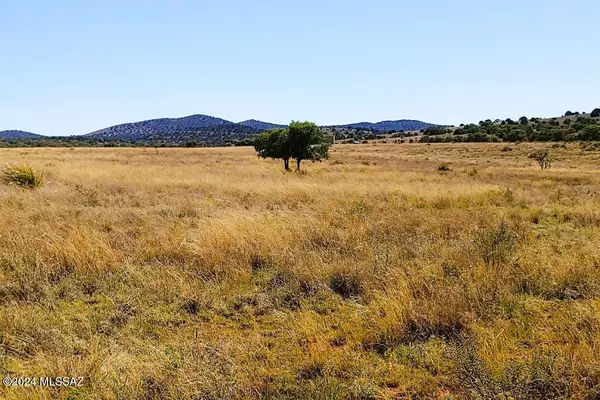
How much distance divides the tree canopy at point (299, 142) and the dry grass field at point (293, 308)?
26.1m

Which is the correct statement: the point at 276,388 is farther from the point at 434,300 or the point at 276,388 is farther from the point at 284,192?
the point at 284,192

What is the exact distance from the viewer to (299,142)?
34.8 meters

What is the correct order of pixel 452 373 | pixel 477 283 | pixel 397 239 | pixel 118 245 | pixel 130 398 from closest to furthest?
pixel 130 398
pixel 452 373
pixel 477 283
pixel 118 245
pixel 397 239

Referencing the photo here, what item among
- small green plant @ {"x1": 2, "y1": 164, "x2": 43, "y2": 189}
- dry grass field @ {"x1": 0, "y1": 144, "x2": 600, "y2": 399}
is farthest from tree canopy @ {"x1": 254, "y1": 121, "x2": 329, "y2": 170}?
dry grass field @ {"x1": 0, "y1": 144, "x2": 600, "y2": 399}

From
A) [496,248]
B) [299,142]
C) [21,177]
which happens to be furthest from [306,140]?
[496,248]

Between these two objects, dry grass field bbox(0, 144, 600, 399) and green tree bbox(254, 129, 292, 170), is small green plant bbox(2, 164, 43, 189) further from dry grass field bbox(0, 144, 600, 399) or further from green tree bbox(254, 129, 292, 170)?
green tree bbox(254, 129, 292, 170)

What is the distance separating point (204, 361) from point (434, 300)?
2659mm

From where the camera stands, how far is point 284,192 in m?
13.6

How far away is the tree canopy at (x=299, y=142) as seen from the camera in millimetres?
34188

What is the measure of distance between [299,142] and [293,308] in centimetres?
3061

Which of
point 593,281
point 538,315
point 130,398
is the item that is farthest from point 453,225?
point 130,398

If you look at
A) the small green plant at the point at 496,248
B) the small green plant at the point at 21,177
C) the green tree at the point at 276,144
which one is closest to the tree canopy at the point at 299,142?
the green tree at the point at 276,144

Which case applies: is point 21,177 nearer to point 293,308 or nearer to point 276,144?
point 293,308

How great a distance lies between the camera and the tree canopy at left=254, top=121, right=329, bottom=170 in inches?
1346
